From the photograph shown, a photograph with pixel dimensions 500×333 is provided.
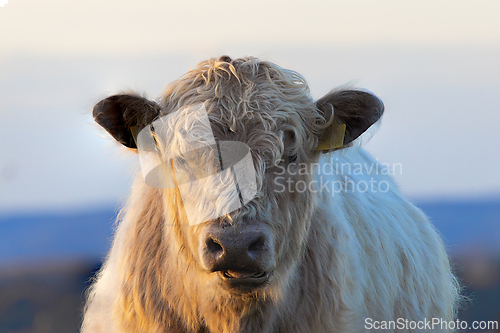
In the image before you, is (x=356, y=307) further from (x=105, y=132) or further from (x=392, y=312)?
(x=105, y=132)

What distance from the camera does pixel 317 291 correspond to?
2.72 m

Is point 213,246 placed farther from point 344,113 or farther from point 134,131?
point 344,113

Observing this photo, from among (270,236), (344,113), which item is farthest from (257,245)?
(344,113)

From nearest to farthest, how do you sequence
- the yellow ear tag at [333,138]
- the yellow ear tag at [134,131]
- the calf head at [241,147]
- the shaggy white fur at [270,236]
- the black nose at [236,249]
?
1. the black nose at [236,249]
2. the calf head at [241,147]
3. the shaggy white fur at [270,236]
4. the yellow ear tag at [134,131]
5. the yellow ear tag at [333,138]

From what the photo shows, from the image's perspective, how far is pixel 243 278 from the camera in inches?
87.2

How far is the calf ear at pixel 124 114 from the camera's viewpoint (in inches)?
101

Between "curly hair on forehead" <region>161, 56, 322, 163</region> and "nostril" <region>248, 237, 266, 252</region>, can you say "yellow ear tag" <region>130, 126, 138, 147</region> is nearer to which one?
"curly hair on forehead" <region>161, 56, 322, 163</region>

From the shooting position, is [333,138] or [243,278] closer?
[243,278]

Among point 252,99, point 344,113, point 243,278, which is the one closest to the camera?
point 243,278

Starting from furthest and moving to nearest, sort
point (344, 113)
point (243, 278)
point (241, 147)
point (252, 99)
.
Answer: point (344, 113) → point (252, 99) → point (241, 147) → point (243, 278)

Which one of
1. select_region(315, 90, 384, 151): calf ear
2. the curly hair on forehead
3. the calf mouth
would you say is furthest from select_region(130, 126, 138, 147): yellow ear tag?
select_region(315, 90, 384, 151): calf ear

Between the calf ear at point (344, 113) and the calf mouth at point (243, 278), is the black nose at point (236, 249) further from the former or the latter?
the calf ear at point (344, 113)

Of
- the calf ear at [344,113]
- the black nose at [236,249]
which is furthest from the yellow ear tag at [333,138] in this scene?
the black nose at [236,249]

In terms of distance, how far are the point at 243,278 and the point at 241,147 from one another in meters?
0.67
